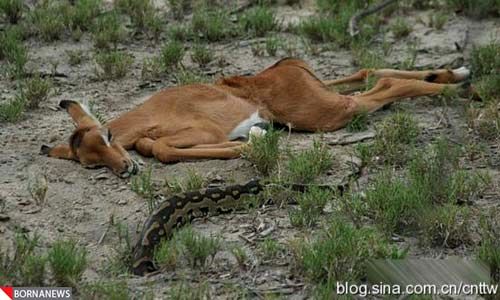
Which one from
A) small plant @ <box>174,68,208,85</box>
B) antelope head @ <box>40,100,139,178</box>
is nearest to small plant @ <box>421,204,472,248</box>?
antelope head @ <box>40,100,139,178</box>

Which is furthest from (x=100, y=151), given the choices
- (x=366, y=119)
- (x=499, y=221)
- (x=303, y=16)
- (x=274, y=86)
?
(x=303, y=16)

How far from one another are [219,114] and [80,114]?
1166 mm

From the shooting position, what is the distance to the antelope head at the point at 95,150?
7.81 metres

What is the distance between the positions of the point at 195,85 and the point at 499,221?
3.22 meters

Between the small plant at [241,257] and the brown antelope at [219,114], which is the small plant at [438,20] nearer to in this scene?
the brown antelope at [219,114]

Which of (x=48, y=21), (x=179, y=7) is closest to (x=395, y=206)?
(x=48, y=21)

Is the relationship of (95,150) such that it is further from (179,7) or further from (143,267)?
(179,7)

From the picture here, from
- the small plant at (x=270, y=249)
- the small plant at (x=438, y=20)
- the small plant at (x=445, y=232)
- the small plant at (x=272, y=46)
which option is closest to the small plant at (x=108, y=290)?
the small plant at (x=270, y=249)

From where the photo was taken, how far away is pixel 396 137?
8.20m

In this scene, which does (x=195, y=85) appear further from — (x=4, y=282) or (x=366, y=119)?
(x=4, y=282)

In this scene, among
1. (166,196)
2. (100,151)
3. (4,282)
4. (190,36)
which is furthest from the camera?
(190,36)

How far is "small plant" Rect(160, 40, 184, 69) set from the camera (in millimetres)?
10469

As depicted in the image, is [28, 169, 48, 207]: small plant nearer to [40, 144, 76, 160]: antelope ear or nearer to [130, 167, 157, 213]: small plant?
[40, 144, 76, 160]: antelope ear

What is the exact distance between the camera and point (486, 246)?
5984 millimetres
